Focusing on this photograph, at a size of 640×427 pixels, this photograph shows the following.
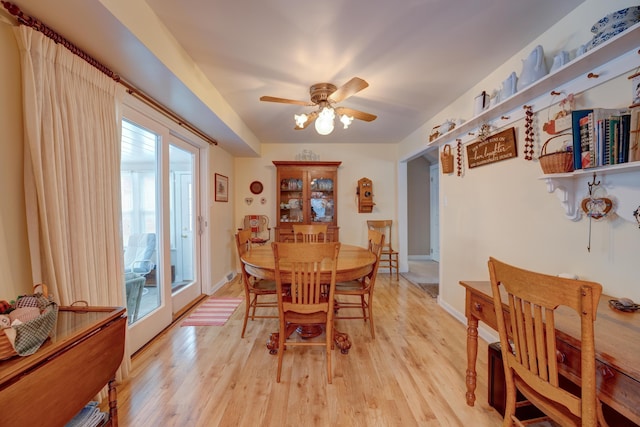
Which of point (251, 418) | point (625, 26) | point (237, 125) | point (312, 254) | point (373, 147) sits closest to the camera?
point (625, 26)

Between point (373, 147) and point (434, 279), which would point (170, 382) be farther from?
point (373, 147)

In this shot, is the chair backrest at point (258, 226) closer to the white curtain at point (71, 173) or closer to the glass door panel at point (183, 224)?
the glass door panel at point (183, 224)

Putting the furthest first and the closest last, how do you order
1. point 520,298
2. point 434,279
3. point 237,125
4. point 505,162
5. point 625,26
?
1. point 434,279
2. point 237,125
3. point 505,162
4. point 625,26
5. point 520,298

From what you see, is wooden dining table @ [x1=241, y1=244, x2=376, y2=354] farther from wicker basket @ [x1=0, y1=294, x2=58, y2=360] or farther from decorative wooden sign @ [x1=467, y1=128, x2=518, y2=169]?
decorative wooden sign @ [x1=467, y1=128, x2=518, y2=169]

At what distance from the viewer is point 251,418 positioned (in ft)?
4.85

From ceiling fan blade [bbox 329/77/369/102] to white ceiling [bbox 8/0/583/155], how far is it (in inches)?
9.3

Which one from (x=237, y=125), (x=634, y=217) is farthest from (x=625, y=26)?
(x=237, y=125)

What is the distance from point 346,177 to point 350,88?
2776 millimetres

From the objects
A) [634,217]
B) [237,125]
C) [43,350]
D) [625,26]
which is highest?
[237,125]

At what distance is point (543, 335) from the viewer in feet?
3.29

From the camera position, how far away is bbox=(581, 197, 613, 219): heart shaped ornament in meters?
1.36

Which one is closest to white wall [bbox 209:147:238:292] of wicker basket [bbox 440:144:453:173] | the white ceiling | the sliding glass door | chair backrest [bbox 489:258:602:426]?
the sliding glass door

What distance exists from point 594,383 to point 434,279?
3588 mm

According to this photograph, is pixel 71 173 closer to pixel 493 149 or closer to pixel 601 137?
pixel 601 137
